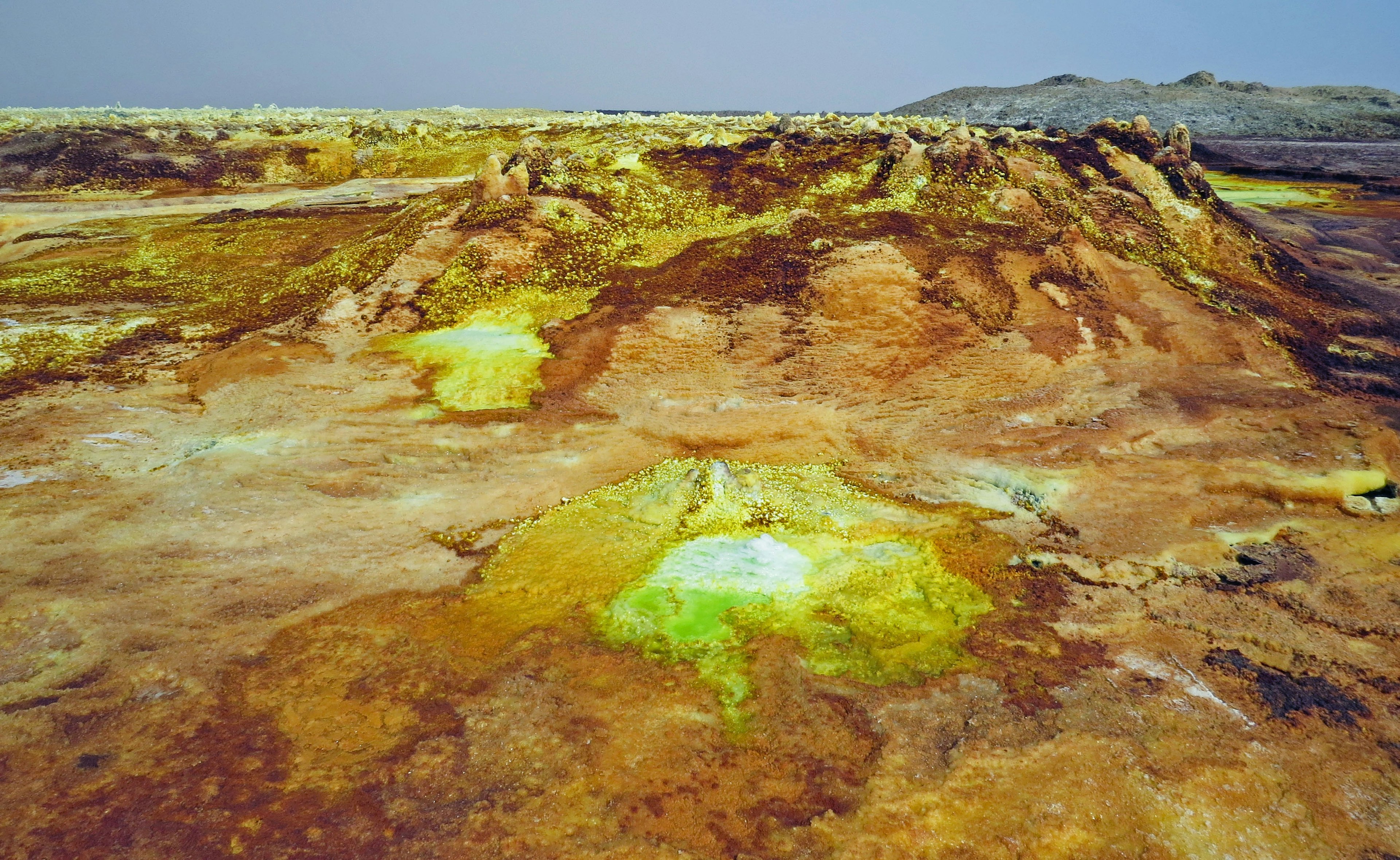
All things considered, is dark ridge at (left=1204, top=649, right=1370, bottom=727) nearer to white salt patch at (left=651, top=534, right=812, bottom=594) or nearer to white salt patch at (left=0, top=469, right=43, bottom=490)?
white salt patch at (left=651, top=534, right=812, bottom=594)

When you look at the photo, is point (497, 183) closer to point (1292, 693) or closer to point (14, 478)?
point (14, 478)

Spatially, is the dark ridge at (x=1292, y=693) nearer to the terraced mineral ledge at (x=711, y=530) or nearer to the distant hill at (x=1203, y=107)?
the terraced mineral ledge at (x=711, y=530)

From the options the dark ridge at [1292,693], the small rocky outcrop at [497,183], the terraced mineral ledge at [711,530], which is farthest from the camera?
the small rocky outcrop at [497,183]

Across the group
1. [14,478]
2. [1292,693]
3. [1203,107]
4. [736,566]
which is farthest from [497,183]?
[1203,107]

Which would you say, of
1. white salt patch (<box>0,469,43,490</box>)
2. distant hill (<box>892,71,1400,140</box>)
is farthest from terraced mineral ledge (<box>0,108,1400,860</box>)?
distant hill (<box>892,71,1400,140</box>)

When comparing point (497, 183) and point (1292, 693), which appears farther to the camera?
point (497, 183)

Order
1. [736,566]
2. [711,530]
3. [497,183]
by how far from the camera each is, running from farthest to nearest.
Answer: [497,183] → [711,530] → [736,566]

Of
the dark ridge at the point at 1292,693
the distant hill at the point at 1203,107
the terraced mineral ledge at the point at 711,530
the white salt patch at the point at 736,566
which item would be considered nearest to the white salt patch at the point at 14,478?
the terraced mineral ledge at the point at 711,530
